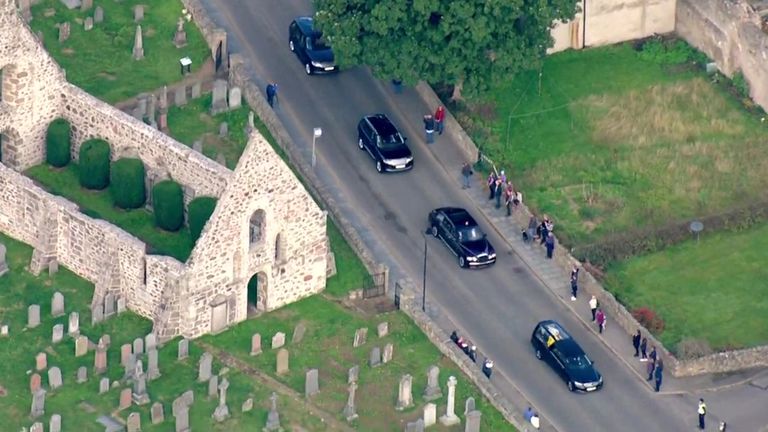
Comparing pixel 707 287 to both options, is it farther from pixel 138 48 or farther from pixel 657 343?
pixel 138 48

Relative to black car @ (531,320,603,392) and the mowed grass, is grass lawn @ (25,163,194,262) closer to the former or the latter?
black car @ (531,320,603,392)

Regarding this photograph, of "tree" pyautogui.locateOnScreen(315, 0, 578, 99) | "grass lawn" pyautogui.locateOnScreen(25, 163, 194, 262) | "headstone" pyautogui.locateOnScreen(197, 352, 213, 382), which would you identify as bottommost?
"headstone" pyautogui.locateOnScreen(197, 352, 213, 382)

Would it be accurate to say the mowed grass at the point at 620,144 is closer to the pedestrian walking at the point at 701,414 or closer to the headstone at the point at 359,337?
the headstone at the point at 359,337

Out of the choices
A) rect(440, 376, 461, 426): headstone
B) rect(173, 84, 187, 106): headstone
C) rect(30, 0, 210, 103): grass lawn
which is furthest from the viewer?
rect(30, 0, 210, 103): grass lawn

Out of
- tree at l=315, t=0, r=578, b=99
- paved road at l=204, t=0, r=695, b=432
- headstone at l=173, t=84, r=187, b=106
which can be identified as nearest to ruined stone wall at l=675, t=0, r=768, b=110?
tree at l=315, t=0, r=578, b=99

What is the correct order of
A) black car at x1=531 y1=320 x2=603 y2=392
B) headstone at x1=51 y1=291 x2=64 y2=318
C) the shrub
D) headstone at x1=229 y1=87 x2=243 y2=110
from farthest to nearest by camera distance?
1. headstone at x1=229 y1=87 x2=243 y2=110
2. the shrub
3. headstone at x1=51 y1=291 x2=64 y2=318
4. black car at x1=531 y1=320 x2=603 y2=392

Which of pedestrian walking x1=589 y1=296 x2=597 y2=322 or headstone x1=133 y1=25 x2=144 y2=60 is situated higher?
headstone x1=133 y1=25 x2=144 y2=60

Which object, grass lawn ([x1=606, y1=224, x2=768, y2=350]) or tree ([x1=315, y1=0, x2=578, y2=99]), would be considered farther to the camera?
tree ([x1=315, y1=0, x2=578, y2=99])
